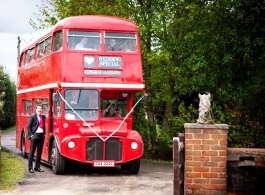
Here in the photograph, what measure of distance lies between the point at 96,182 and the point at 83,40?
4.43 m

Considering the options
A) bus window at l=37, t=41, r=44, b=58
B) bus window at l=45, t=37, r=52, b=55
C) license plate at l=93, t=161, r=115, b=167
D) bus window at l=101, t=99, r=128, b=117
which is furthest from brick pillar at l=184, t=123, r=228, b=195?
bus window at l=37, t=41, r=44, b=58

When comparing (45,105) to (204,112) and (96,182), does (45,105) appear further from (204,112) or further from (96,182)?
(204,112)

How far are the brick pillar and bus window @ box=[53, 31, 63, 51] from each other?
30.5ft

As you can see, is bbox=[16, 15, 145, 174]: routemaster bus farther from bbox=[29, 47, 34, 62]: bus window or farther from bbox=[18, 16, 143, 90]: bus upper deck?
bbox=[29, 47, 34, 62]: bus window

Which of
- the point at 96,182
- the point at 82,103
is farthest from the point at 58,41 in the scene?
the point at 96,182

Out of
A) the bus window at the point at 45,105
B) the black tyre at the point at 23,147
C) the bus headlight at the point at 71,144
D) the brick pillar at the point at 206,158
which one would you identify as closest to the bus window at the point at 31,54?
the bus window at the point at 45,105

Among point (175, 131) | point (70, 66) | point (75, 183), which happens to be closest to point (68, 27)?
point (70, 66)

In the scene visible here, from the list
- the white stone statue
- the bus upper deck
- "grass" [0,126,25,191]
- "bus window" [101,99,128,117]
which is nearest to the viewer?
the white stone statue

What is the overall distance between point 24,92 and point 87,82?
7.29 meters

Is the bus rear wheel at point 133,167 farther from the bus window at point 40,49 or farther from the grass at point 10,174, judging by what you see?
the bus window at point 40,49

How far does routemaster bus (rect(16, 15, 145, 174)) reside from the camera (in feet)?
55.0

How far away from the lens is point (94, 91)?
17234 millimetres

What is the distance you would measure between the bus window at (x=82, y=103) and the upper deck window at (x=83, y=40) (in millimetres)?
1268

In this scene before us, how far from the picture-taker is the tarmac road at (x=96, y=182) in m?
13.1
